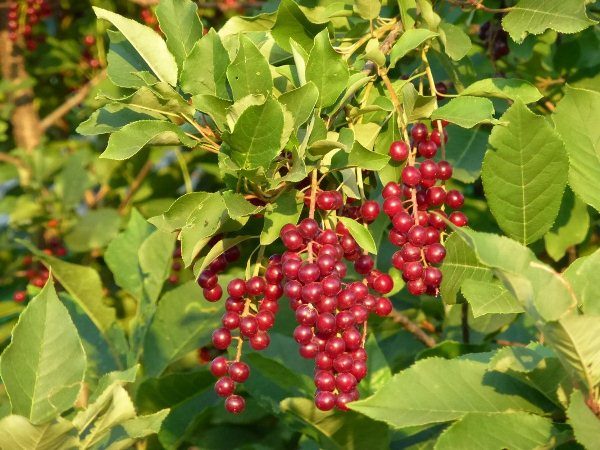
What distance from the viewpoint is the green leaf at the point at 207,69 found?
124 centimetres

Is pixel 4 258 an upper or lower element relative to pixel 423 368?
lower

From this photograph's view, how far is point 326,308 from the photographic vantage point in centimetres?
112

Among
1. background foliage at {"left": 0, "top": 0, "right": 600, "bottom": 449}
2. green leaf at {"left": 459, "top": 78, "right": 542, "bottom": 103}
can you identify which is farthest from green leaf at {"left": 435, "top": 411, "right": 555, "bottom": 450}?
green leaf at {"left": 459, "top": 78, "right": 542, "bottom": 103}

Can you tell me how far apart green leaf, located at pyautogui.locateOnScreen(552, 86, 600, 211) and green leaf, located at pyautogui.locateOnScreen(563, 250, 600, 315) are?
0.96ft

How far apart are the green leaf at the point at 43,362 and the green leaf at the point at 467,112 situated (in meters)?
0.58

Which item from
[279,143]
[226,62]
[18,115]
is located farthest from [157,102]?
[18,115]

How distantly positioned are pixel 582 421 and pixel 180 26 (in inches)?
31.7

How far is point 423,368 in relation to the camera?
1.05m

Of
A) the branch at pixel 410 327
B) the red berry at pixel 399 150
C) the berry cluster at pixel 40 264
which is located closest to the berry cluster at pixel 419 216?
the red berry at pixel 399 150

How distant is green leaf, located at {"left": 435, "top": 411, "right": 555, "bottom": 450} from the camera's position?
1.00 metres

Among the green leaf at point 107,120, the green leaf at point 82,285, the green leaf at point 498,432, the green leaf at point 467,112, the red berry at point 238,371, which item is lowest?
the green leaf at point 82,285

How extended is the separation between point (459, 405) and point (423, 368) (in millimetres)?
58

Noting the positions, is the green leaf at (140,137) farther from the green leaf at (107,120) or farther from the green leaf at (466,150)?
the green leaf at (466,150)

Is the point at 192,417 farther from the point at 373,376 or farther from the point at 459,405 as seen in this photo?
the point at 459,405
